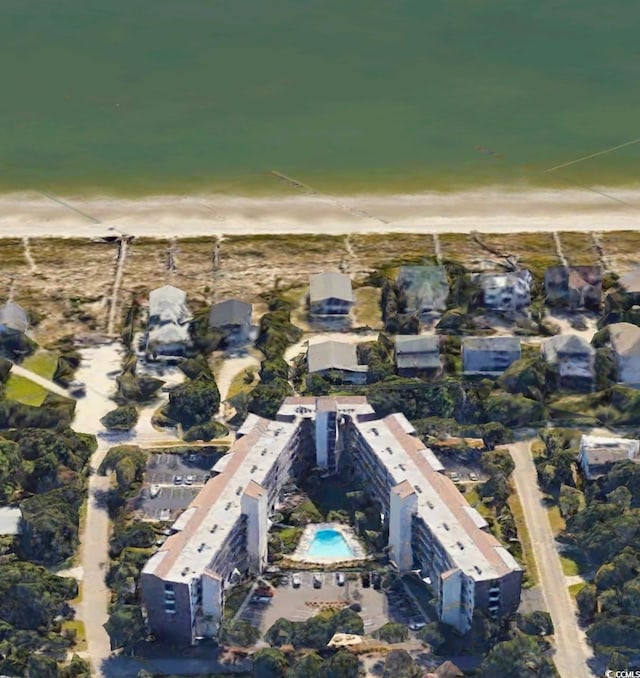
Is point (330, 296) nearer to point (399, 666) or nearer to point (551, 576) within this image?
point (551, 576)

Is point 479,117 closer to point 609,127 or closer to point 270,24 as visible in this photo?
point 609,127

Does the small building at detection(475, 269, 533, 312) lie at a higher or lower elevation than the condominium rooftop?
higher

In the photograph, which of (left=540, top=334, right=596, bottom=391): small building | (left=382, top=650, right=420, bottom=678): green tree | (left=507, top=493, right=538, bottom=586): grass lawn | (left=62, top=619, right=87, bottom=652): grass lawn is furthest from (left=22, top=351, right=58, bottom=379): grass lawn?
(left=382, top=650, right=420, bottom=678): green tree

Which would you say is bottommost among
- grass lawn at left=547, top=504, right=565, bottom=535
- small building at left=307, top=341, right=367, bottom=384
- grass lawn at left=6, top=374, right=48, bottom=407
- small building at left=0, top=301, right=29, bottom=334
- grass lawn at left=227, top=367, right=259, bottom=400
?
grass lawn at left=547, top=504, right=565, bottom=535

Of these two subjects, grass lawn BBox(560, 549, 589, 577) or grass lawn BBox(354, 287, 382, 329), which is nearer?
grass lawn BBox(560, 549, 589, 577)

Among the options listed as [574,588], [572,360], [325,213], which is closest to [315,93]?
[325,213]

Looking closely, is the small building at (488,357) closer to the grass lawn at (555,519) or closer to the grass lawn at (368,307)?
the grass lawn at (368,307)

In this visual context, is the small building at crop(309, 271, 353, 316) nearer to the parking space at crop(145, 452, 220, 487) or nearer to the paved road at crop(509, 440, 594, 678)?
the parking space at crop(145, 452, 220, 487)

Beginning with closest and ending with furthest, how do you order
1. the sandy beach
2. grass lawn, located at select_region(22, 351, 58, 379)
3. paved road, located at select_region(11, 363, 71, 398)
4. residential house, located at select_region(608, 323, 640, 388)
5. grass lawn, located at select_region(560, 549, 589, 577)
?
1. grass lawn, located at select_region(560, 549, 589, 577)
2. residential house, located at select_region(608, 323, 640, 388)
3. paved road, located at select_region(11, 363, 71, 398)
4. grass lawn, located at select_region(22, 351, 58, 379)
5. the sandy beach
